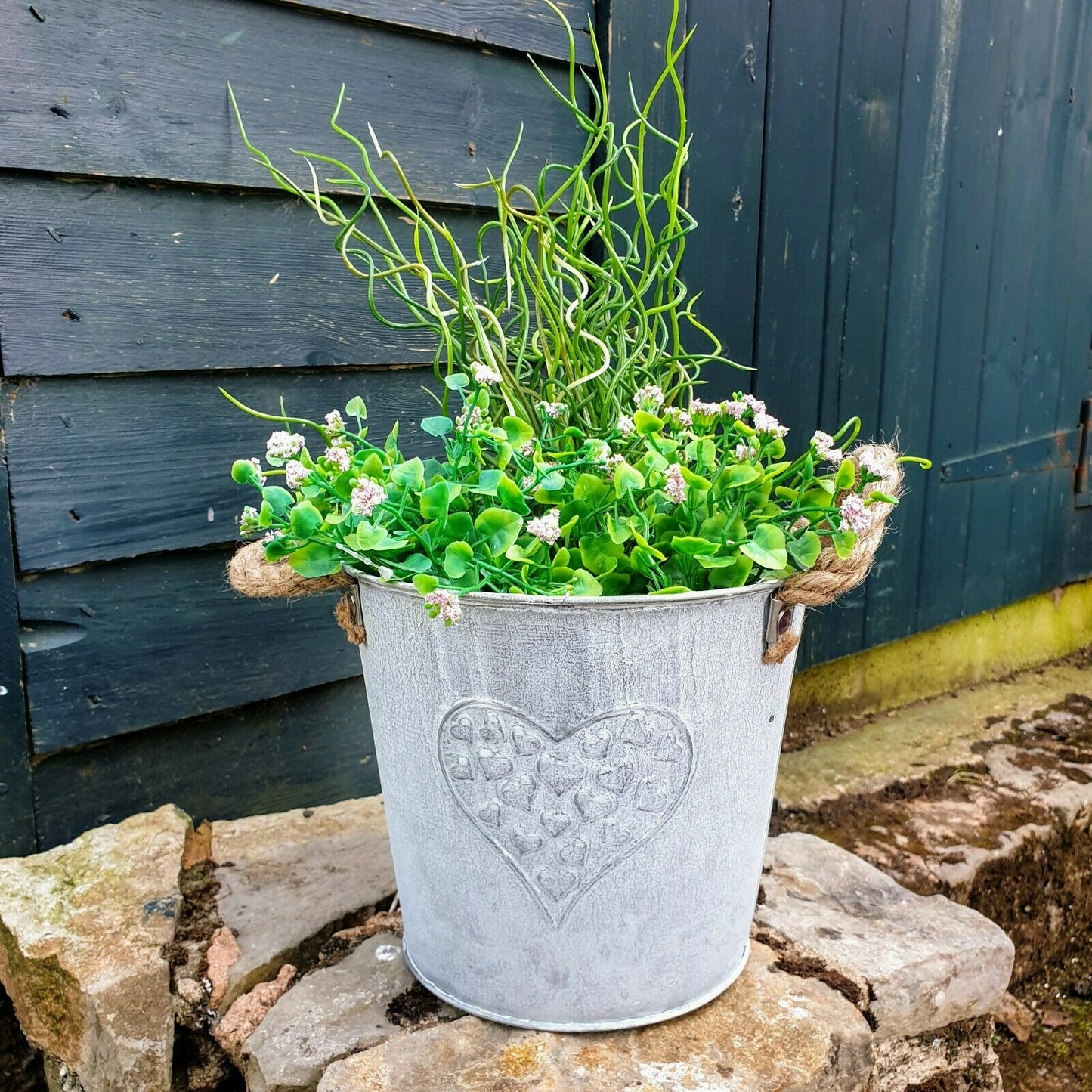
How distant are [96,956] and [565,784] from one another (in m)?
0.61

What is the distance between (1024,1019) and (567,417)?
1.38m

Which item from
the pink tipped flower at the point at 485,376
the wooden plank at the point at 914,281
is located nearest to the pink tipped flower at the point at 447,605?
the pink tipped flower at the point at 485,376

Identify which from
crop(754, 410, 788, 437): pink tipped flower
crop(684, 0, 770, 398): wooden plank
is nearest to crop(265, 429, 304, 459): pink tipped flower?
crop(754, 410, 788, 437): pink tipped flower

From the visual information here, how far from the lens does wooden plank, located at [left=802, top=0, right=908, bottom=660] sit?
6.80ft

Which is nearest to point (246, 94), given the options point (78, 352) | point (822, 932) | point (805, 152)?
point (78, 352)

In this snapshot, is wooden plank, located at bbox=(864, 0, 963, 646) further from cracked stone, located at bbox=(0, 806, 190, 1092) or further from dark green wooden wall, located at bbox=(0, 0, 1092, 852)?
cracked stone, located at bbox=(0, 806, 190, 1092)

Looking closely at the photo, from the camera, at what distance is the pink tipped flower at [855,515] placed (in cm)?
89

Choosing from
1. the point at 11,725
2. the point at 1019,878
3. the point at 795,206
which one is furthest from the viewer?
the point at 795,206

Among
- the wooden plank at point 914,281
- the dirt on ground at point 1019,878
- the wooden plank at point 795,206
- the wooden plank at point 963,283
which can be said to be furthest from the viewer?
the wooden plank at point 963,283

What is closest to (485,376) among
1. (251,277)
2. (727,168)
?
(251,277)

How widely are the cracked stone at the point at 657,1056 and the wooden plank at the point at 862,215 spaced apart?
1.28 m

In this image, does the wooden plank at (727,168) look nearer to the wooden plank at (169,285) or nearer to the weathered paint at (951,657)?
the wooden plank at (169,285)

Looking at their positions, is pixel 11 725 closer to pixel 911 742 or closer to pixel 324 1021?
pixel 324 1021

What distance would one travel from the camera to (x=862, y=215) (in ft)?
7.04
